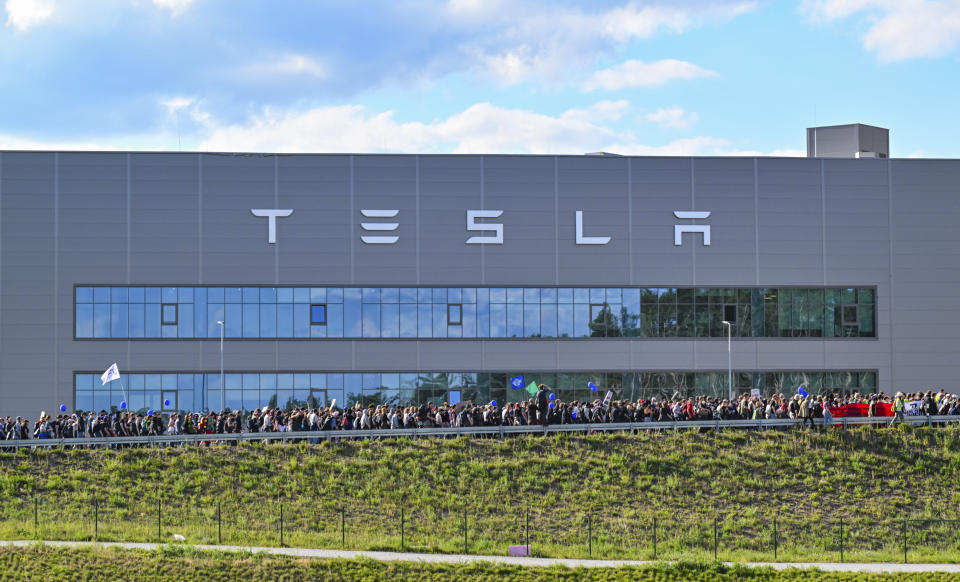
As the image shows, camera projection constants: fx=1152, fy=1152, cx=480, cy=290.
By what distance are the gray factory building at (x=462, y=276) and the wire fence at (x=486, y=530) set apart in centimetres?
2003

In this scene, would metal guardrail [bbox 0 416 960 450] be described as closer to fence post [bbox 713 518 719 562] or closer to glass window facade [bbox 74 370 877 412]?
fence post [bbox 713 518 719 562]

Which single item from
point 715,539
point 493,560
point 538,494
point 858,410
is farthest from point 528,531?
point 858,410

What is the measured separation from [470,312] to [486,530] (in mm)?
23122

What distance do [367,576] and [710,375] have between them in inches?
1274

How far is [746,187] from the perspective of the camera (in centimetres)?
6097

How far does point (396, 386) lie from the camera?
193ft

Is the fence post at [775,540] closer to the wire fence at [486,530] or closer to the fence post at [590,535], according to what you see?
A: the wire fence at [486,530]

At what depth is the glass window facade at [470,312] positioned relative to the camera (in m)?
58.6

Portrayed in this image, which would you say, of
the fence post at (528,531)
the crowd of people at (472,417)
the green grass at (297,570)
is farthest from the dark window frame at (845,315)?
the green grass at (297,570)

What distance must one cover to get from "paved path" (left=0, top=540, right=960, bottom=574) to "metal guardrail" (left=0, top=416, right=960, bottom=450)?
893 cm

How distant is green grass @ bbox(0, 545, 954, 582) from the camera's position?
104 ft

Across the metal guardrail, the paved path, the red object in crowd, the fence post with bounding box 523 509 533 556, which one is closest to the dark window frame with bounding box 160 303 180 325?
the metal guardrail

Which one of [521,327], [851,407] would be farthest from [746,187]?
[851,407]

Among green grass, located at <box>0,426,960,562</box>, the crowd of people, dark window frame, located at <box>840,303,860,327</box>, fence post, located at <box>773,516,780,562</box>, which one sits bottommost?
fence post, located at <box>773,516,780,562</box>
